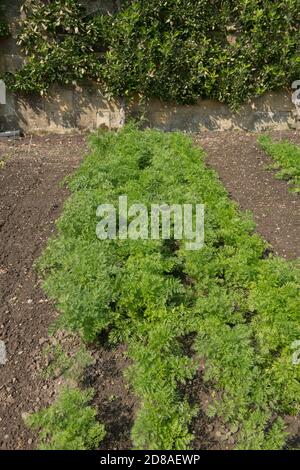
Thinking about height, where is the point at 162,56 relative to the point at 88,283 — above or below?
above

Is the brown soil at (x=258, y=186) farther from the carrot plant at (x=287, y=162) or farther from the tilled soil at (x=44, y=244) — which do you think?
the carrot plant at (x=287, y=162)

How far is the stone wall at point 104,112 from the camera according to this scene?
968 cm

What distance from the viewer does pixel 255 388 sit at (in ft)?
10.3

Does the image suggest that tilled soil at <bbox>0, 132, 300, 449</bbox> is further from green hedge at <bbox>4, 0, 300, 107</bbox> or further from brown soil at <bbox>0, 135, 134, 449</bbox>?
green hedge at <bbox>4, 0, 300, 107</bbox>

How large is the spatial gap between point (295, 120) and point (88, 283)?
818 centimetres

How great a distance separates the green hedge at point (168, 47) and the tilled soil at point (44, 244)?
4.01ft

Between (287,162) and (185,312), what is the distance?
4179mm

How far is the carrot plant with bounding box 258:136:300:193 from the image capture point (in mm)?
6828

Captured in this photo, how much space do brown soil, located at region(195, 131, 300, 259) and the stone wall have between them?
63cm

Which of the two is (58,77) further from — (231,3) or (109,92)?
(231,3)

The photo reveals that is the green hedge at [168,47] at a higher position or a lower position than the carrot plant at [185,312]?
higher

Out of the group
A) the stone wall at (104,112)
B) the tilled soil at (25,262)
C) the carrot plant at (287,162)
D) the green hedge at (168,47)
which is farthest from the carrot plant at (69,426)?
the stone wall at (104,112)

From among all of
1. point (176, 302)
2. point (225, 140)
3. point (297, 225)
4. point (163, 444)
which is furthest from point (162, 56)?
point (163, 444)

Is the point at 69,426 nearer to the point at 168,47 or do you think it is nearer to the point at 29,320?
the point at 29,320
